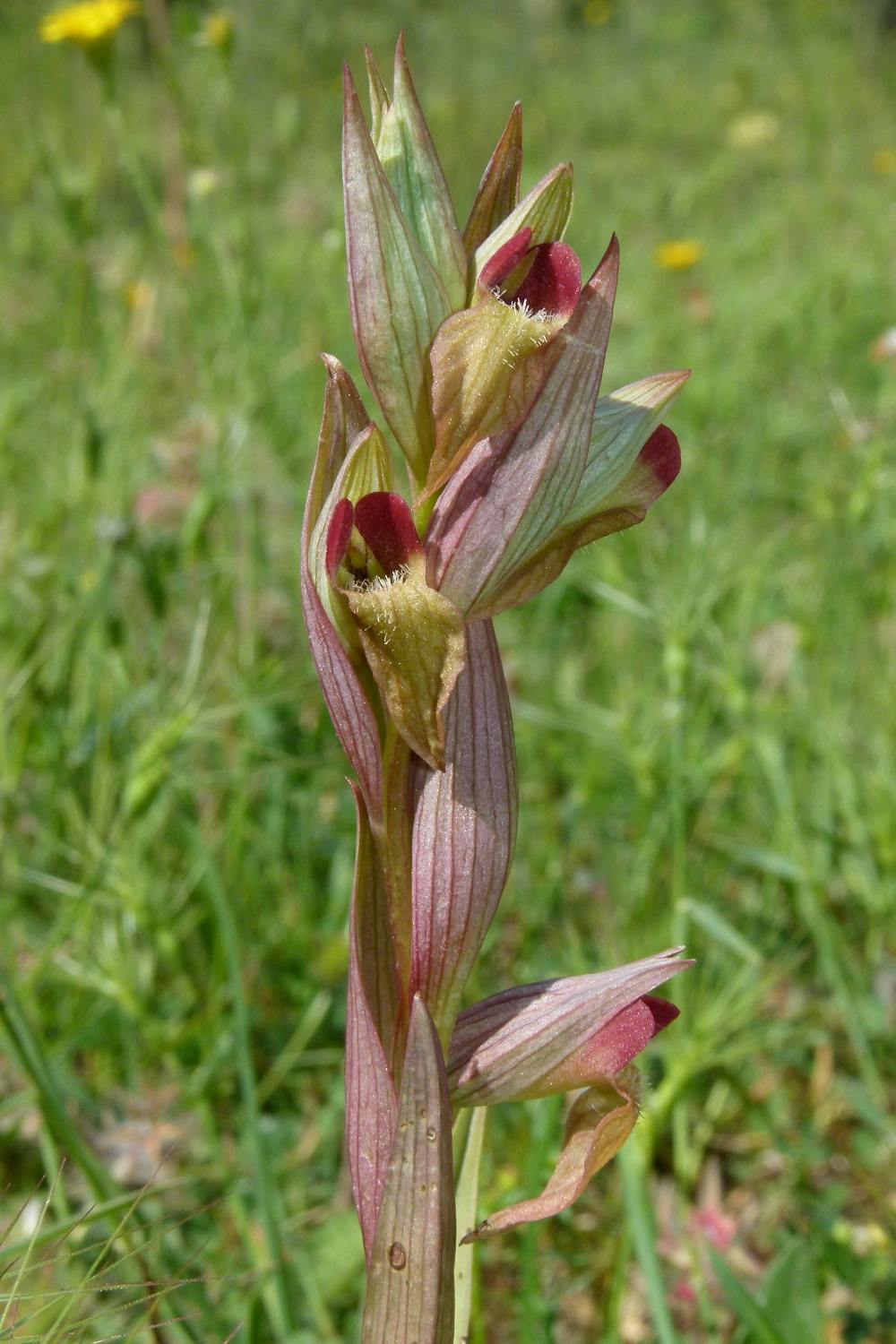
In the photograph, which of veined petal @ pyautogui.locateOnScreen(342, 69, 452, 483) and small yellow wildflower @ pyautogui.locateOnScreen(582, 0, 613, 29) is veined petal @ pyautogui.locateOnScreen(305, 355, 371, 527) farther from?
small yellow wildflower @ pyautogui.locateOnScreen(582, 0, 613, 29)

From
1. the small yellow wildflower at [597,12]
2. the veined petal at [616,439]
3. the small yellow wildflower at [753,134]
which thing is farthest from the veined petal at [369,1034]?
the small yellow wildflower at [597,12]

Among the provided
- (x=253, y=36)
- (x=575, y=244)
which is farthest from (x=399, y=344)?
(x=253, y=36)

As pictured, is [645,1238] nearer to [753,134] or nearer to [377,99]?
[377,99]

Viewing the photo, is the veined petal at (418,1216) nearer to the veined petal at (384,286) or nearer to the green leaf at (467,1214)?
the green leaf at (467,1214)

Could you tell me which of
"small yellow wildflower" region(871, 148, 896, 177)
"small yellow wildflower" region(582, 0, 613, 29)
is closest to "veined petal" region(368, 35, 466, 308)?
"small yellow wildflower" region(871, 148, 896, 177)

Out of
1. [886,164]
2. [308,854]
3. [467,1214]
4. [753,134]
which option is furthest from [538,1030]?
[753,134]
